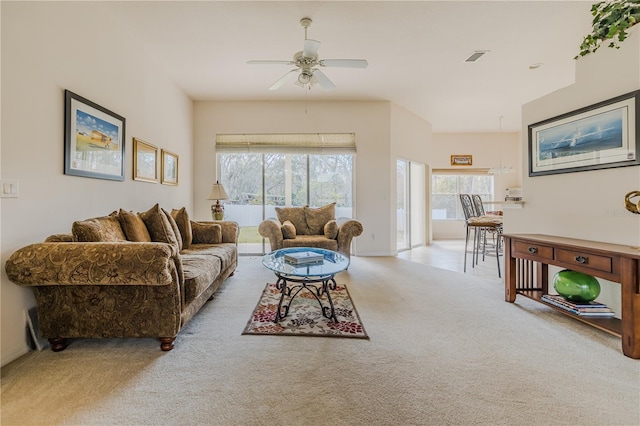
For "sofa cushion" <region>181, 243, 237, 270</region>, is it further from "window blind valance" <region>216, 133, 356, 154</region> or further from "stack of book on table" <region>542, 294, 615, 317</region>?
"stack of book on table" <region>542, 294, 615, 317</region>

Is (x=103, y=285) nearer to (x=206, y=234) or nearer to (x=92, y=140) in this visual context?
(x=92, y=140)

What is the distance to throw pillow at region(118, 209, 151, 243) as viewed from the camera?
2.32 m

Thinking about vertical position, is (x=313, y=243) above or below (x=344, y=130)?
below

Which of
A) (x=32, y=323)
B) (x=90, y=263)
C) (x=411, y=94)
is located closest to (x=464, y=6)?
(x=411, y=94)

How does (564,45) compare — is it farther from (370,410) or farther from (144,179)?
(144,179)

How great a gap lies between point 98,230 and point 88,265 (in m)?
0.43

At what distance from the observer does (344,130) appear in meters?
5.04

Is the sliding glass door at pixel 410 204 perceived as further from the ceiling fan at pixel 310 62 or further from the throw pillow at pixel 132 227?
the throw pillow at pixel 132 227

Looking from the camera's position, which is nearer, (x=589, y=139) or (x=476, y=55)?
(x=589, y=139)

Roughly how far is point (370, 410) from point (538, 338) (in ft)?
5.00

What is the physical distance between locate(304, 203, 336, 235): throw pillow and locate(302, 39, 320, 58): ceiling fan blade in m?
2.37

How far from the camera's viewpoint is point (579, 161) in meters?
2.41

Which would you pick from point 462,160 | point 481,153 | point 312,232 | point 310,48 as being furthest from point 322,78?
point 481,153

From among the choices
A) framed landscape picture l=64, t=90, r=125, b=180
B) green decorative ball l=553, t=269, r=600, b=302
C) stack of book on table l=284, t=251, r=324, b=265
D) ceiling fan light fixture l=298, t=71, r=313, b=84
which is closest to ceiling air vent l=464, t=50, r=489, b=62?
ceiling fan light fixture l=298, t=71, r=313, b=84
